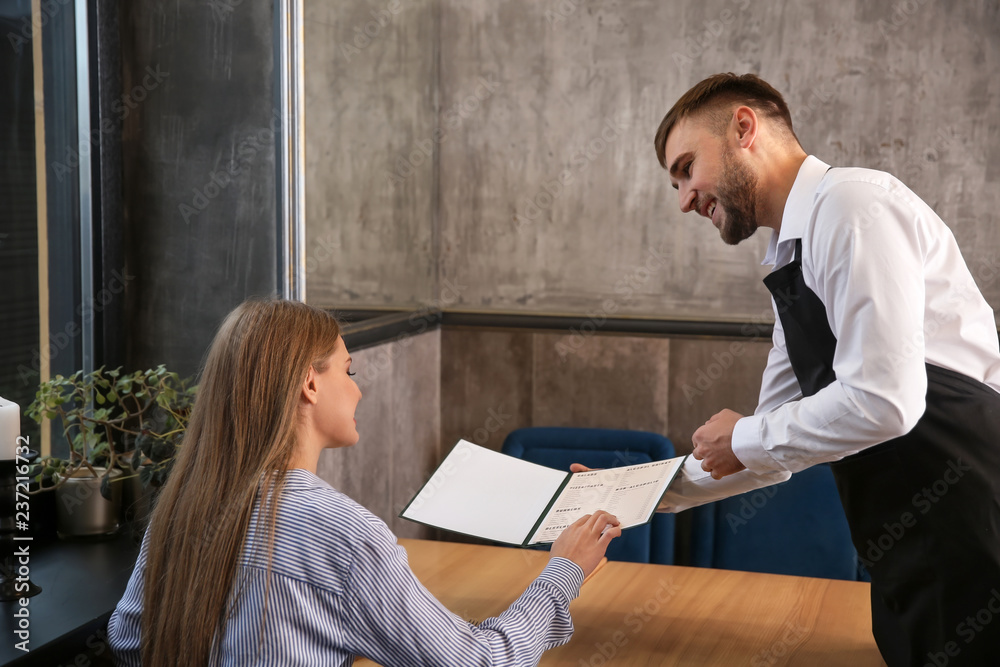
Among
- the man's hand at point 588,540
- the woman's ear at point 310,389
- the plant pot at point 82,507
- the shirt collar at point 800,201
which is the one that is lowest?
the plant pot at point 82,507

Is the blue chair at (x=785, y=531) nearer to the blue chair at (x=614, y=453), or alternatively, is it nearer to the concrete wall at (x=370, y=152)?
the blue chair at (x=614, y=453)

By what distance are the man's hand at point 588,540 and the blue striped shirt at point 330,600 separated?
0.32 meters

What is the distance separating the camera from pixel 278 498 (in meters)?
1.08

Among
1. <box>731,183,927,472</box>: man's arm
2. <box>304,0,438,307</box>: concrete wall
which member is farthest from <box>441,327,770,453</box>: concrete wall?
<box>731,183,927,472</box>: man's arm

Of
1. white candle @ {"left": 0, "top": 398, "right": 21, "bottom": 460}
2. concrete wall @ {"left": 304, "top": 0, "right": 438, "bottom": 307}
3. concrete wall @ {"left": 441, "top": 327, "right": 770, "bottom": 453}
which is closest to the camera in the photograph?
white candle @ {"left": 0, "top": 398, "right": 21, "bottom": 460}

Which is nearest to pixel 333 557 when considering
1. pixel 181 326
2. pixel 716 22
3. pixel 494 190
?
pixel 181 326

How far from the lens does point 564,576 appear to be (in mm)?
1313

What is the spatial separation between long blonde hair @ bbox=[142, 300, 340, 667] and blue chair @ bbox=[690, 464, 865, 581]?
1.83m

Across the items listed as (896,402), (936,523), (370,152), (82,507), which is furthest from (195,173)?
(936,523)

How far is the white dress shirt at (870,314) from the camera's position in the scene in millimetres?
1291

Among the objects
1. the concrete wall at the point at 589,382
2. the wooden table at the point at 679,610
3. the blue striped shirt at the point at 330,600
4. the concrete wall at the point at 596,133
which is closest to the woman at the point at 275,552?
the blue striped shirt at the point at 330,600

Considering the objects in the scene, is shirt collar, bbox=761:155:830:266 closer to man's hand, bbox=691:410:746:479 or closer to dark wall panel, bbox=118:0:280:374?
man's hand, bbox=691:410:746:479

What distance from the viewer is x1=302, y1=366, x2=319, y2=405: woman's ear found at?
1.19 m

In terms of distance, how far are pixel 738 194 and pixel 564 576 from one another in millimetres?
774
